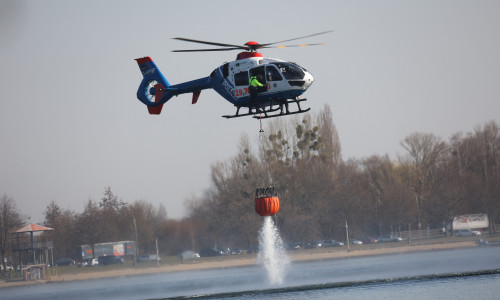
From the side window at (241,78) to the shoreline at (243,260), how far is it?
47.0m

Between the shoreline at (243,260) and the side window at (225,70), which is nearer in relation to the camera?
the side window at (225,70)

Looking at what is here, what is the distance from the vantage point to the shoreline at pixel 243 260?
80.1 metres

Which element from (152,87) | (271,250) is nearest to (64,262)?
(271,250)

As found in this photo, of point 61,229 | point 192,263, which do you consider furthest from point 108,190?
point 192,263

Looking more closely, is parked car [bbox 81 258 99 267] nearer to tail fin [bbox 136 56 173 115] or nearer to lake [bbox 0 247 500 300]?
lake [bbox 0 247 500 300]

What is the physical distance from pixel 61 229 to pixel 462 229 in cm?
4681

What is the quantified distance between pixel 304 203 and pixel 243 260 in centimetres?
1137

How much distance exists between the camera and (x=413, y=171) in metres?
94.1

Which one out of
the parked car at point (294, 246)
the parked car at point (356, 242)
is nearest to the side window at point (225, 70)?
the parked car at point (294, 246)

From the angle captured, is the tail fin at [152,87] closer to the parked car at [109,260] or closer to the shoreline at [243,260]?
the shoreline at [243,260]

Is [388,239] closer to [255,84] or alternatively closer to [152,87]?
[152,87]

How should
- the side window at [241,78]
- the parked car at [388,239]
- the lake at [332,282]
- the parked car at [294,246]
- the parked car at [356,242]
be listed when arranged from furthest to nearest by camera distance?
the parked car at [356,242]
the parked car at [294,246]
the parked car at [388,239]
the lake at [332,282]
the side window at [241,78]

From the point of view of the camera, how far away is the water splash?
73738 mm

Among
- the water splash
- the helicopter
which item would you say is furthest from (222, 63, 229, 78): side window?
the water splash
